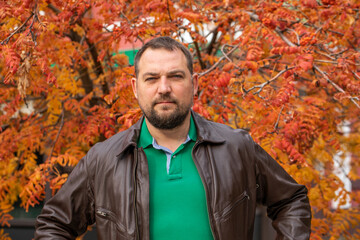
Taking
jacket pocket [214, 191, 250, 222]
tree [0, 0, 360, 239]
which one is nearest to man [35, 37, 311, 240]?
jacket pocket [214, 191, 250, 222]

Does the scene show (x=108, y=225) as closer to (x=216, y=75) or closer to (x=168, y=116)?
(x=168, y=116)

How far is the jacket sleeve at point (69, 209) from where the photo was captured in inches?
86.7

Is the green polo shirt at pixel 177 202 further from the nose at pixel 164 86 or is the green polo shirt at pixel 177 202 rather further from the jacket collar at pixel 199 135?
the nose at pixel 164 86

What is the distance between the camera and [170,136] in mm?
2277

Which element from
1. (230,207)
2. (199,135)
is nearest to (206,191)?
(230,207)

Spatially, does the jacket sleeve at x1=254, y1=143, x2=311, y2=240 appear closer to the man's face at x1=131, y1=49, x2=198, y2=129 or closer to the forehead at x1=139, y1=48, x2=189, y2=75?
the man's face at x1=131, y1=49, x2=198, y2=129

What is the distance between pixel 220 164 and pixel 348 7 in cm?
294

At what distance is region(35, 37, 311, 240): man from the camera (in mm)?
2078

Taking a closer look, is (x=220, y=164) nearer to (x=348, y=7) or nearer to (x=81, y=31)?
(x=348, y=7)

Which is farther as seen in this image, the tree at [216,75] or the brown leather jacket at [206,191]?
the tree at [216,75]

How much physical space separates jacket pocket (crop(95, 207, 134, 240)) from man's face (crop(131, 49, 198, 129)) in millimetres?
579

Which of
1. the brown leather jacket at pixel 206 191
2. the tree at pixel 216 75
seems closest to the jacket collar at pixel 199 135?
the brown leather jacket at pixel 206 191

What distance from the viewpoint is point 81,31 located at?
593cm

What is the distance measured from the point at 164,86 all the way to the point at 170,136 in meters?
0.32
